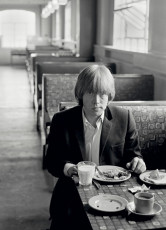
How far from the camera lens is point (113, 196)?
1.40m

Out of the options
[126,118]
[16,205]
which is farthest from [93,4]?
[126,118]

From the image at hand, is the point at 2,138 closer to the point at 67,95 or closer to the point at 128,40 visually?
the point at 67,95

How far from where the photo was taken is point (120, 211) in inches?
50.8

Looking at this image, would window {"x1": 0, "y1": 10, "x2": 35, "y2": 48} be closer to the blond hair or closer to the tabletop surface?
the blond hair

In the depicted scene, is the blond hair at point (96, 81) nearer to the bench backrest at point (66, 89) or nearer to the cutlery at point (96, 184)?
the cutlery at point (96, 184)

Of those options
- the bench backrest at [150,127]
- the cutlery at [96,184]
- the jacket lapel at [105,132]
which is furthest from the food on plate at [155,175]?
the bench backrest at [150,127]

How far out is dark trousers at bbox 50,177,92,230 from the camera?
1.67 m

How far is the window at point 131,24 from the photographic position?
16.5ft

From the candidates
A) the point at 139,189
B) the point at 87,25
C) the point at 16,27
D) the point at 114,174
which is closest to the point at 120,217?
the point at 139,189

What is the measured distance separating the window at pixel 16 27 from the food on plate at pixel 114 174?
54.9ft

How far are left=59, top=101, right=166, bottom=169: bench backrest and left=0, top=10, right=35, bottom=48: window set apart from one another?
15805mm

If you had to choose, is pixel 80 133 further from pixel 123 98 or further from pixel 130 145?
pixel 123 98

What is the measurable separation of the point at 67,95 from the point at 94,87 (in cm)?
241

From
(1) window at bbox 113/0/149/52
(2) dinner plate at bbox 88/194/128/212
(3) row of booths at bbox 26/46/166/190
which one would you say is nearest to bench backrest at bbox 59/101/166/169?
(3) row of booths at bbox 26/46/166/190
